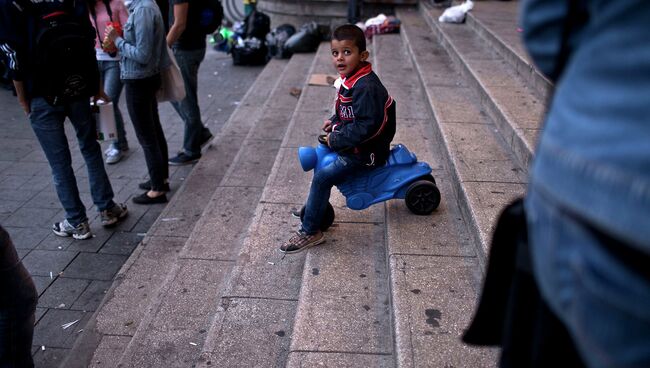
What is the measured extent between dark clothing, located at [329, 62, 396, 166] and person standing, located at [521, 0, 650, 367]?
2042 mm

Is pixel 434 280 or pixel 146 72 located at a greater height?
pixel 146 72

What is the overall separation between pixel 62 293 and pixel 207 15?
8.74ft

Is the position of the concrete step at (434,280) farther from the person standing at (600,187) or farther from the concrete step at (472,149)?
the person standing at (600,187)

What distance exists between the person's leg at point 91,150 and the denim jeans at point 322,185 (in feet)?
6.02

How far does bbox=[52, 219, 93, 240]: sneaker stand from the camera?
4.45 m

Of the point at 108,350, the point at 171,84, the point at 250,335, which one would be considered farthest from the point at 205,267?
the point at 171,84

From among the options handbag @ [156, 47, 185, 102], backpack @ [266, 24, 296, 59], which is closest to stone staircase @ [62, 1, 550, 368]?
handbag @ [156, 47, 185, 102]

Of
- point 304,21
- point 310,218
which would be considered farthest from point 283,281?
point 304,21

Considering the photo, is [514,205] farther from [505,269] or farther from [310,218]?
[310,218]

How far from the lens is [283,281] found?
3.37 m

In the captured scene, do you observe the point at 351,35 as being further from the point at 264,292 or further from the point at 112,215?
the point at 112,215

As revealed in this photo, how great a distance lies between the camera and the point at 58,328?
11.6 ft

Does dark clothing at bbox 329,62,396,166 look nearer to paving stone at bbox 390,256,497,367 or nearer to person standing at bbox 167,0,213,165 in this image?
paving stone at bbox 390,256,497,367

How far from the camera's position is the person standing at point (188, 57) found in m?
5.12
